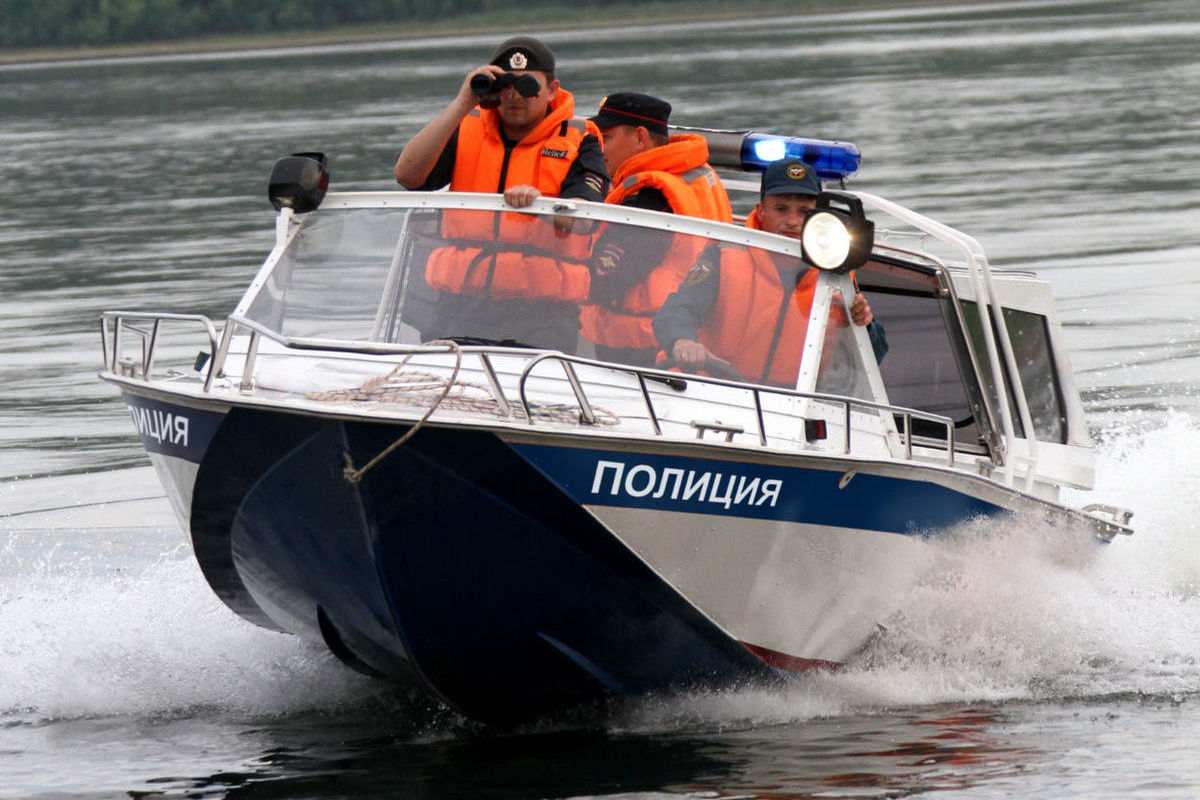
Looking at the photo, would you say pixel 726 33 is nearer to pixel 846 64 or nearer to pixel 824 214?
pixel 846 64

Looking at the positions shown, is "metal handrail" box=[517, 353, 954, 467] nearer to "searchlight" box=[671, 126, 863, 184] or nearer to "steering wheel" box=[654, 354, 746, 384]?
"steering wheel" box=[654, 354, 746, 384]

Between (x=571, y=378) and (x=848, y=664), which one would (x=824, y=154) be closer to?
(x=848, y=664)

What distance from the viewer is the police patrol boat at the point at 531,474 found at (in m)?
6.48

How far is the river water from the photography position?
7.07m

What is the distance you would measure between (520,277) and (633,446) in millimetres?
1018

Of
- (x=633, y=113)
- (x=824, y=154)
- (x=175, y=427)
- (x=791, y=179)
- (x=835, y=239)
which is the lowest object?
(x=175, y=427)

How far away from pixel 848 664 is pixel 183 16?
8774 centimetres

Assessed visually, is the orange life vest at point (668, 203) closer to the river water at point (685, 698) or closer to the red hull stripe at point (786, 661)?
the red hull stripe at point (786, 661)

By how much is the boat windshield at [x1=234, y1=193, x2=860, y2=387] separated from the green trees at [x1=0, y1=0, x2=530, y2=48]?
82812mm

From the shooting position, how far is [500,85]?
755 centimetres

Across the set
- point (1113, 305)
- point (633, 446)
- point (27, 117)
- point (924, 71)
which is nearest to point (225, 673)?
point (633, 446)

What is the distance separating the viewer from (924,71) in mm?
45781

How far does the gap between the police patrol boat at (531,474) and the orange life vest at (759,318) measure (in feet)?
0.14

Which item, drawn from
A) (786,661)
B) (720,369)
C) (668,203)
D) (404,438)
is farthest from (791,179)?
(404,438)
